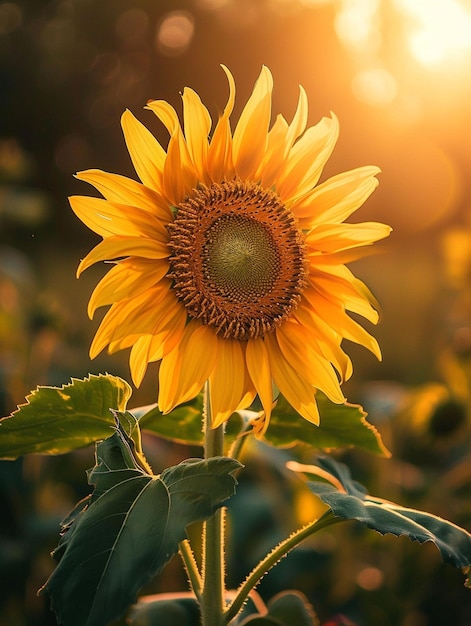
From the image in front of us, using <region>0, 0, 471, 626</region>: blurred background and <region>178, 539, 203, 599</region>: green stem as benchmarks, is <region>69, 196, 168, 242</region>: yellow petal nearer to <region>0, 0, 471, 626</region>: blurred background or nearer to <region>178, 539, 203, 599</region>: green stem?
<region>178, 539, 203, 599</region>: green stem

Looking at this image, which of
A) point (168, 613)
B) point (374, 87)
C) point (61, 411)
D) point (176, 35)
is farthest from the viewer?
point (176, 35)

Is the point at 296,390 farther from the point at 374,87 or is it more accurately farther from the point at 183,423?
the point at 374,87

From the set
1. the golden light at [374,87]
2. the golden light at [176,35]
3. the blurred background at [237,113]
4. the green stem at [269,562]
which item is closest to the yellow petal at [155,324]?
the green stem at [269,562]

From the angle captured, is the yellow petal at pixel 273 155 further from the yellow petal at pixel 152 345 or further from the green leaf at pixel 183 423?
the green leaf at pixel 183 423

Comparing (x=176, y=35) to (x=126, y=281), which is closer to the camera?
(x=126, y=281)

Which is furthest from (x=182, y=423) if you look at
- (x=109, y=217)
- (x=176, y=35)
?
(x=176, y=35)

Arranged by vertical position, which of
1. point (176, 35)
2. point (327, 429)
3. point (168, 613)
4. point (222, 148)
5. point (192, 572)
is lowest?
point (168, 613)

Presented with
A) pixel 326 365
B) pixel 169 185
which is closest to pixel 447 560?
pixel 326 365

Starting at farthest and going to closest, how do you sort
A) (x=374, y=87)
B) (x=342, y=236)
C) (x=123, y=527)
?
(x=374, y=87) < (x=342, y=236) < (x=123, y=527)

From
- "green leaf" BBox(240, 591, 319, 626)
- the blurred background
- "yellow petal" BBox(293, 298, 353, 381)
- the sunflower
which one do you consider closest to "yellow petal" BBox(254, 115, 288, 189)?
the sunflower
